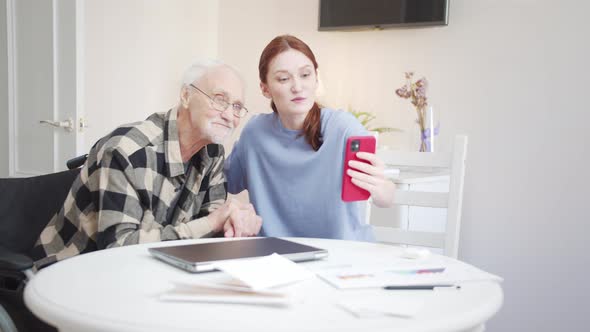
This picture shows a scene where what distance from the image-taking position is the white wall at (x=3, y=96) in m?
3.13

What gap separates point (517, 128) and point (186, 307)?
2.40 metres

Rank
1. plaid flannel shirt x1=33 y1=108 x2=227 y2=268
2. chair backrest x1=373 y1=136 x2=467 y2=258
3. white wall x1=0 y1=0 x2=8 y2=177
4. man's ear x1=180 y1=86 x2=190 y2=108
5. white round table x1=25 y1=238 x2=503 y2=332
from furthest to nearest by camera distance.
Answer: white wall x1=0 y1=0 x2=8 y2=177
chair backrest x1=373 y1=136 x2=467 y2=258
man's ear x1=180 y1=86 x2=190 y2=108
plaid flannel shirt x1=33 y1=108 x2=227 y2=268
white round table x1=25 y1=238 x2=503 y2=332

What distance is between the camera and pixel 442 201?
1.95 metres

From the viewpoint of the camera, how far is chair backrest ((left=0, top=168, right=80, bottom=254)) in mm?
1658

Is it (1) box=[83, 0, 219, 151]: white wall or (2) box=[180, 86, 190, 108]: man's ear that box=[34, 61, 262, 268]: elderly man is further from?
(1) box=[83, 0, 219, 151]: white wall

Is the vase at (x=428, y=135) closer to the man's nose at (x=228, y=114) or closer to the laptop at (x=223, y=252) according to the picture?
the man's nose at (x=228, y=114)

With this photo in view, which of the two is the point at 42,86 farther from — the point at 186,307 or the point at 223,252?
the point at 186,307

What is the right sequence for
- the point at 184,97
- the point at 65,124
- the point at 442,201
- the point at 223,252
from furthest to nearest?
the point at 65,124 → the point at 442,201 → the point at 184,97 → the point at 223,252

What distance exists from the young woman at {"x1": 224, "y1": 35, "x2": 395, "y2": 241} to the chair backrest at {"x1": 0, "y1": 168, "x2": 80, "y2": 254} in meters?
0.57

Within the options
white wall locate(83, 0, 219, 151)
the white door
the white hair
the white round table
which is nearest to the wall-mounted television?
white wall locate(83, 0, 219, 151)

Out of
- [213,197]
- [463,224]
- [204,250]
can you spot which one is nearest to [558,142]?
[463,224]

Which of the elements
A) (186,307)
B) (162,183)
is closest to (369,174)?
(162,183)

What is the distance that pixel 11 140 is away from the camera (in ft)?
10.2

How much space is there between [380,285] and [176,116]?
0.92 metres
